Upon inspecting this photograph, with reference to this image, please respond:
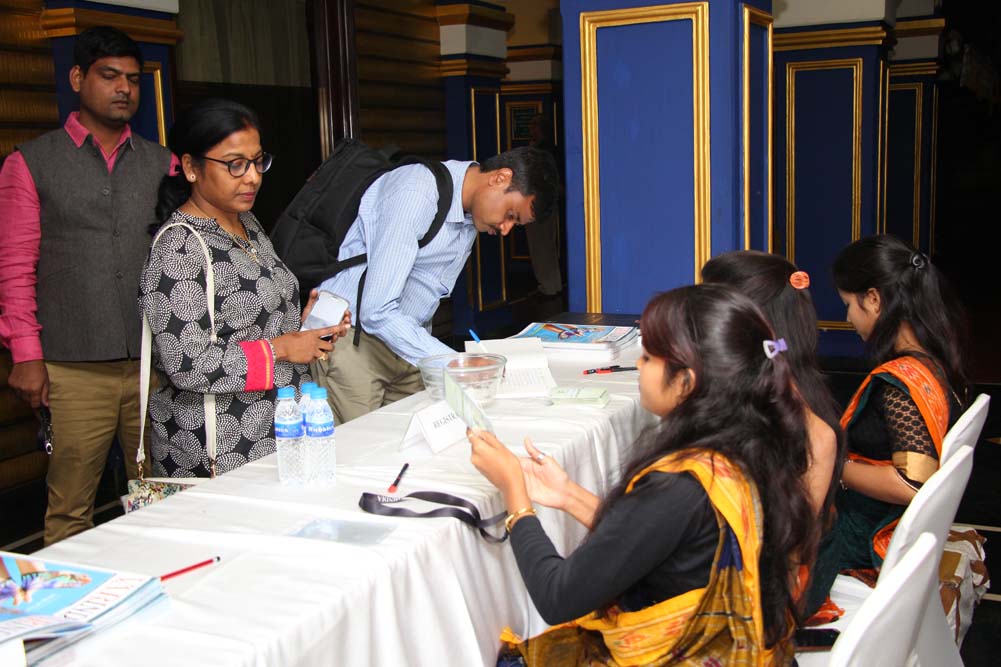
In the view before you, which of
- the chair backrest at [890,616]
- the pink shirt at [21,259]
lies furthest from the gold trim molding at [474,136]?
the chair backrest at [890,616]

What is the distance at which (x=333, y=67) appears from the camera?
588 centimetres

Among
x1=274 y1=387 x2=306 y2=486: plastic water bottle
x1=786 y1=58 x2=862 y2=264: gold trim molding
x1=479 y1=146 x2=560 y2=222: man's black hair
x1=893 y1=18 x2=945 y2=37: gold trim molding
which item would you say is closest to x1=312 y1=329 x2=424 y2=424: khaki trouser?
x1=479 y1=146 x2=560 y2=222: man's black hair

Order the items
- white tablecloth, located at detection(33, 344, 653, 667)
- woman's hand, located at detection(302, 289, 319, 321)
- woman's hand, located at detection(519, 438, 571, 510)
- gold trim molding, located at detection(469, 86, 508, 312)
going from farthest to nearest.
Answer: gold trim molding, located at detection(469, 86, 508, 312), woman's hand, located at detection(302, 289, 319, 321), woman's hand, located at detection(519, 438, 571, 510), white tablecloth, located at detection(33, 344, 653, 667)

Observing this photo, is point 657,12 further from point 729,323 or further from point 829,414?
point 729,323

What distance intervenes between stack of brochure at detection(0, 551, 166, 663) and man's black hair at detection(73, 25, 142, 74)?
6.69 ft

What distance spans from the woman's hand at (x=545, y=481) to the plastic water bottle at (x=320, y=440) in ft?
1.22

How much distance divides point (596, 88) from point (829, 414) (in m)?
2.17

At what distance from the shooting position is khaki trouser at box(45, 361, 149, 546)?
2.95 metres

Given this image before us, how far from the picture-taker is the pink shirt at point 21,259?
295 cm

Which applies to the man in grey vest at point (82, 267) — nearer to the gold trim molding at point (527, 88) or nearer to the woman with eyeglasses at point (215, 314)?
the woman with eyeglasses at point (215, 314)

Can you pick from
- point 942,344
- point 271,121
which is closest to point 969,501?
point 942,344

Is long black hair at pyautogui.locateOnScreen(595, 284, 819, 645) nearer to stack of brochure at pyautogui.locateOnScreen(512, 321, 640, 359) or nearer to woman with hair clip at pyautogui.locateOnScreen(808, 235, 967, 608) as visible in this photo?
woman with hair clip at pyautogui.locateOnScreen(808, 235, 967, 608)

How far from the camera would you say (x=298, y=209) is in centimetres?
290

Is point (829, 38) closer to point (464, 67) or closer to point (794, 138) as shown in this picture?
point (794, 138)
